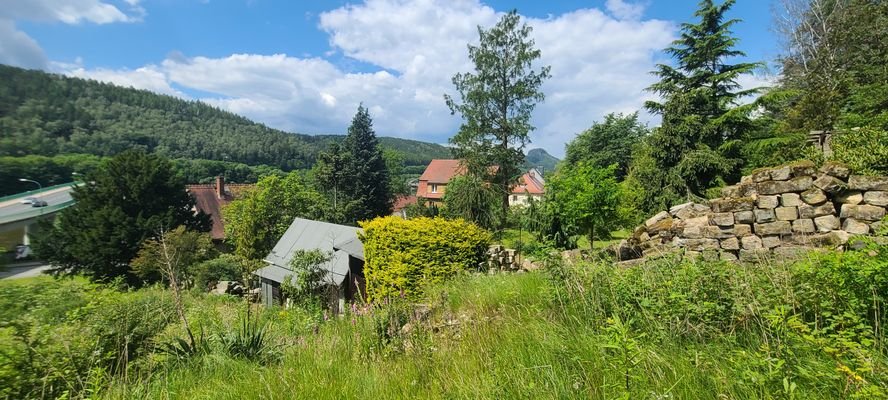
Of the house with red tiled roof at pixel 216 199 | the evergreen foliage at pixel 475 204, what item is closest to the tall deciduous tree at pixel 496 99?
Result: the evergreen foliage at pixel 475 204

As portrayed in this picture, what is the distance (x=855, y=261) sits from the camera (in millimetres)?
2449

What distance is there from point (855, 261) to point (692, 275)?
0.94m

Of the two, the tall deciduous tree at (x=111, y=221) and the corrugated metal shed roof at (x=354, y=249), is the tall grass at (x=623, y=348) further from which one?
the tall deciduous tree at (x=111, y=221)

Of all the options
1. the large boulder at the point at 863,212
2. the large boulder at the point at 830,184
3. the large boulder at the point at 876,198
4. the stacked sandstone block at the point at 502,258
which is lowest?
the stacked sandstone block at the point at 502,258

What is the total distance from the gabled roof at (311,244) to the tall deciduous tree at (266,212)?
5.80m

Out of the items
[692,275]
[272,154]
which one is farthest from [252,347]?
[272,154]

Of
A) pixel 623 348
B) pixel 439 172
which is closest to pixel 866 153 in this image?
pixel 623 348

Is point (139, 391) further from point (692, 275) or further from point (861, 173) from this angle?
point (861, 173)

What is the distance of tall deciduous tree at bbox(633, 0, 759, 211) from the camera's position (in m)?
15.5

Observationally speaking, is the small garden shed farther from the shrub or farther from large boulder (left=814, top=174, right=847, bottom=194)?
the shrub

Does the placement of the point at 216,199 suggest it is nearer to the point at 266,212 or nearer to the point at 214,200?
the point at 214,200

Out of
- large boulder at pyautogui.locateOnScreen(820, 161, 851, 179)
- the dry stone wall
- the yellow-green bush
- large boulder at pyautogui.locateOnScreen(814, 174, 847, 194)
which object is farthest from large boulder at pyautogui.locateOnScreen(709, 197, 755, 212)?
the yellow-green bush

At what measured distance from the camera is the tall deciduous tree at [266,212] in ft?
84.5

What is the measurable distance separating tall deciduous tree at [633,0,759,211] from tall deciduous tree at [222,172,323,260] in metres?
23.7
